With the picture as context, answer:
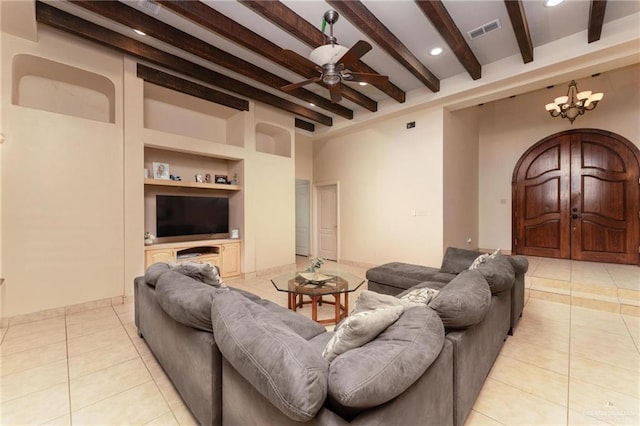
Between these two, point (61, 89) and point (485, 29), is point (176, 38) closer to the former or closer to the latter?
point (61, 89)

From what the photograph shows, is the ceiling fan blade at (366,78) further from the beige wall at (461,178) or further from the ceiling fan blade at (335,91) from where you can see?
the beige wall at (461,178)

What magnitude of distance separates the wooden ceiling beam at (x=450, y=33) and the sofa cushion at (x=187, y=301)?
3283mm

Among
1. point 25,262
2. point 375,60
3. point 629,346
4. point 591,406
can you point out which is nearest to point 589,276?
point 629,346

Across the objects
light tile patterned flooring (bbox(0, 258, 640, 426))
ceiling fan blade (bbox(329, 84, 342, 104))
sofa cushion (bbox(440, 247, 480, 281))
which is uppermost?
ceiling fan blade (bbox(329, 84, 342, 104))

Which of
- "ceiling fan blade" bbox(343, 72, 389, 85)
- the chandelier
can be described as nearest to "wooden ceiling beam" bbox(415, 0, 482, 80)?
"ceiling fan blade" bbox(343, 72, 389, 85)

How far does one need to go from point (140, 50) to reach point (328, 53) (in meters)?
2.61

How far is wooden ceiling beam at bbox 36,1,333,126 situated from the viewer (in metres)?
3.06

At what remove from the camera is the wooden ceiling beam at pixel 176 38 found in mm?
2855

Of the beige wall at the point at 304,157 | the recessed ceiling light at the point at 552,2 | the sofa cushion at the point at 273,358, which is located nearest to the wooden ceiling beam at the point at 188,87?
the beige wall at the point at 304,157

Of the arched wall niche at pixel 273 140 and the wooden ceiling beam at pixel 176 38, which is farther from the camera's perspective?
the arched wall niche at pixel 273 140

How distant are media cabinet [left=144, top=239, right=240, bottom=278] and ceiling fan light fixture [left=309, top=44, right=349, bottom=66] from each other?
11.2 feet

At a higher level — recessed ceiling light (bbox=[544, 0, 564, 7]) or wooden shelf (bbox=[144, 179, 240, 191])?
recessed ceiling light (bbox=[544, 0, 564, 7])

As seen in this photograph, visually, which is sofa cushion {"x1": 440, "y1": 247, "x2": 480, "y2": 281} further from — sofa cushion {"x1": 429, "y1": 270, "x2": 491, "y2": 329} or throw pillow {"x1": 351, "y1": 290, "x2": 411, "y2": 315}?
throw pillow {"x1": 351, "y1": 290, "x2": 411, "y2": 315}

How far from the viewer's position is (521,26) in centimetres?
308
